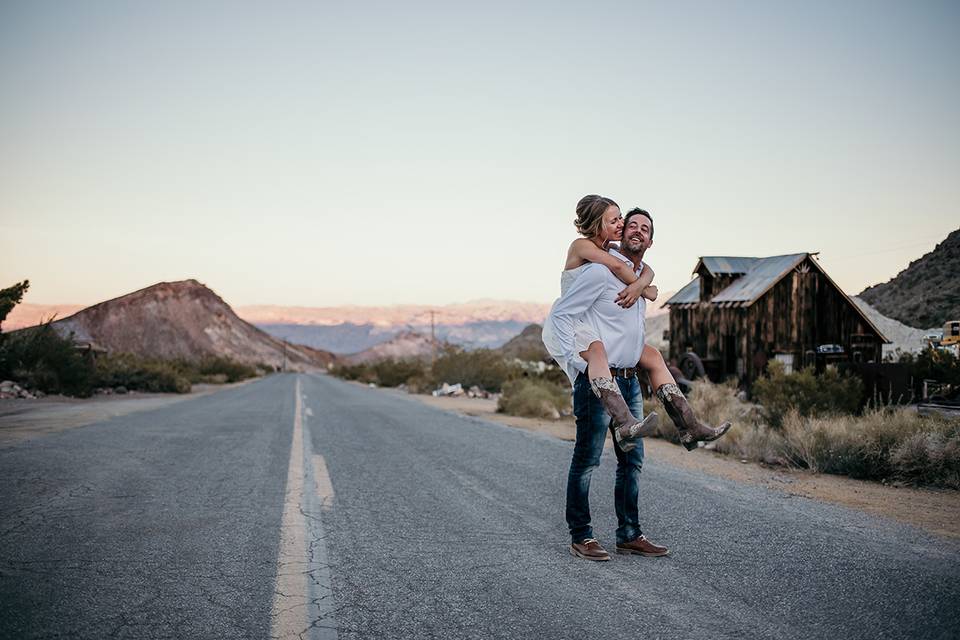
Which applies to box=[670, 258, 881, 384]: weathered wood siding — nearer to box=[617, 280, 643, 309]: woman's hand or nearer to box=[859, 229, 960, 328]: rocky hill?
box=[859, 229, 960, 328]: rocky hill

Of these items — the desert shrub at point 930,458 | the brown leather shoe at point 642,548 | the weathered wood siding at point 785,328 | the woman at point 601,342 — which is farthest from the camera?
the weathered wood siding at point 785,328

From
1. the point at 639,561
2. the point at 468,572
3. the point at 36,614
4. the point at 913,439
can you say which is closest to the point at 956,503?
the point at 913,439

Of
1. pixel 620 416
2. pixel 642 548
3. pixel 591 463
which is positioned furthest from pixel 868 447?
pixel 620 416

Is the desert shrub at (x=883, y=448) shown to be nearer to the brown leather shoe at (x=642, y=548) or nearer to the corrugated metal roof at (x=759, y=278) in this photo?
the brown leather shoe at (x=642, y=548)

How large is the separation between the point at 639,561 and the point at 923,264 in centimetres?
4832

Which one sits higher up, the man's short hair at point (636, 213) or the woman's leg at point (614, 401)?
the man's short hair at point (636, 213)

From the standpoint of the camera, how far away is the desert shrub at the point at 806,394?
12266 millimetres

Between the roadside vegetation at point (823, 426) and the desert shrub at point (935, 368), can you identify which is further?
the desert shrub at point (935, 368)

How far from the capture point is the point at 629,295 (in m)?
4.25

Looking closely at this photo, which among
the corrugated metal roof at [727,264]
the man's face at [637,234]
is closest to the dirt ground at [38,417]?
the man's face at [637,234]

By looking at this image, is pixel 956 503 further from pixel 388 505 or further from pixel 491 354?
pixel 491 354

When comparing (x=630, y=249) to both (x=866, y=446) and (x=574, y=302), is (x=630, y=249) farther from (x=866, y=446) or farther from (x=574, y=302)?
(x=866, y=446)

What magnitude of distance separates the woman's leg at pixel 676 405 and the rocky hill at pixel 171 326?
105683 mm

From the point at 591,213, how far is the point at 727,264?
2517 centimetres
